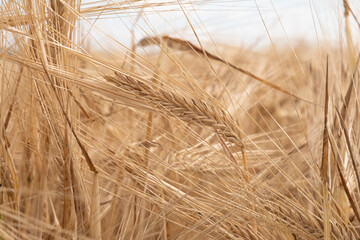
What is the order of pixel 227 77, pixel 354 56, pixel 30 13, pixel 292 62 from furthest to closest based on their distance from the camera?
pixel 292 62 → pixel 227 77 → pixel 354 56 → pixel 30 13

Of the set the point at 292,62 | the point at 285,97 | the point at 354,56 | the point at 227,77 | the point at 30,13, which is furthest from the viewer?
the point at 292,62

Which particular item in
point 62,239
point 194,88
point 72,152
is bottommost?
point 62,239

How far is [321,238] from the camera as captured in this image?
0.68 meters

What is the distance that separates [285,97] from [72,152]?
3.97ft

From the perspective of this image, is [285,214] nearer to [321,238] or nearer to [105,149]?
[321,238]

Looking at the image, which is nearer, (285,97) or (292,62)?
(285,97)

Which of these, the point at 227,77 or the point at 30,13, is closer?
the point at 30,13

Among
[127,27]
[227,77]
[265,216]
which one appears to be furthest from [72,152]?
[227,77]

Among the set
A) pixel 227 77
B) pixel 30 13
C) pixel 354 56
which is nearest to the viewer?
pixel 30 13

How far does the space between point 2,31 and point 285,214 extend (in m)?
0.53

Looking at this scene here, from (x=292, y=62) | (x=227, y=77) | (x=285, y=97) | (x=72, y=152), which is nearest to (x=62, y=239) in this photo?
(x=72, y=152)

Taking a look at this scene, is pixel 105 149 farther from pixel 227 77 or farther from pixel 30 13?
pixel 227 77

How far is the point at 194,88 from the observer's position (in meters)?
0.67

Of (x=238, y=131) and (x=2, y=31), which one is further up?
(x=2, y=31)
